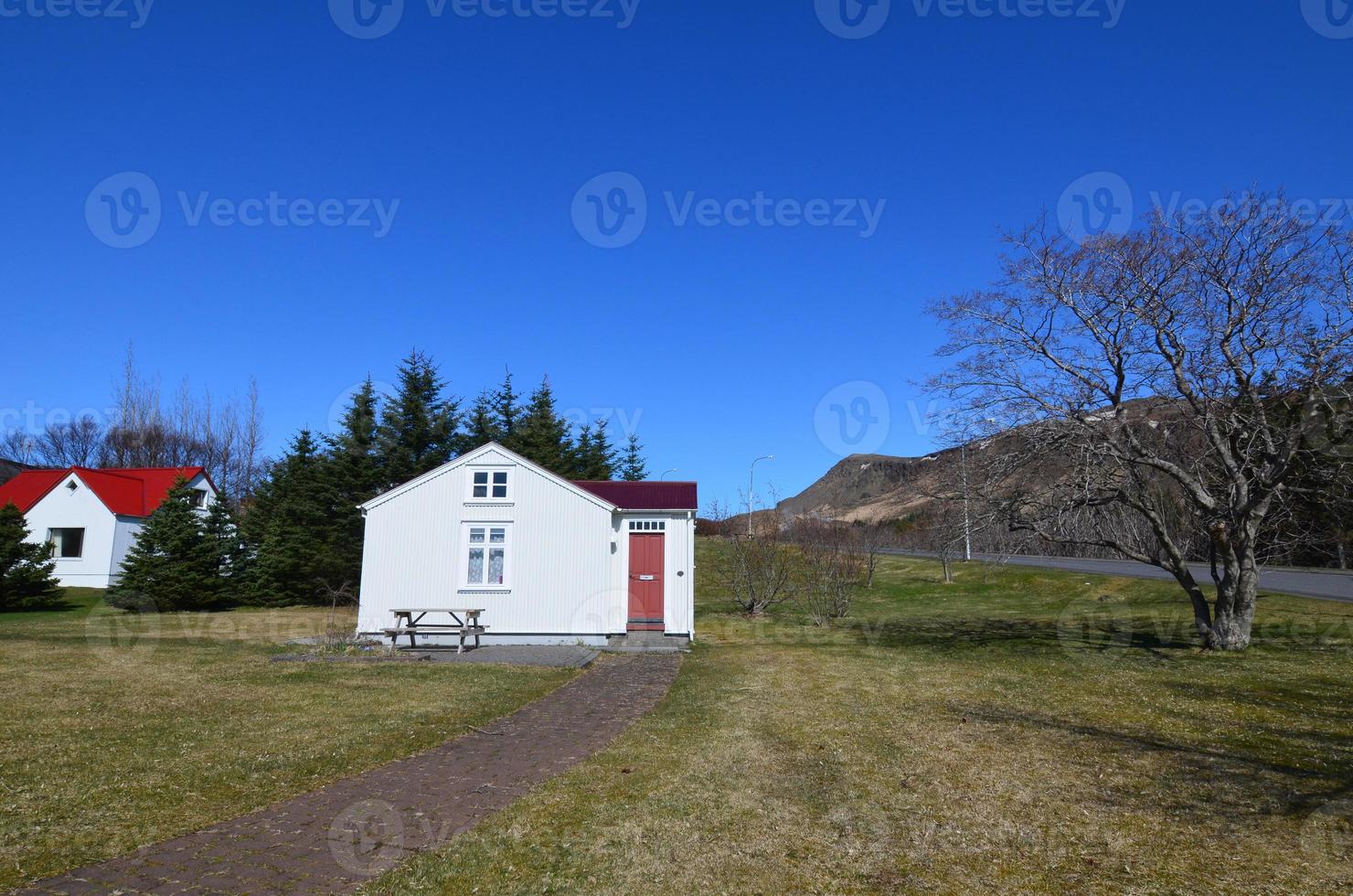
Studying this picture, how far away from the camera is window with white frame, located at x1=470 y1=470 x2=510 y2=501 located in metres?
18.2

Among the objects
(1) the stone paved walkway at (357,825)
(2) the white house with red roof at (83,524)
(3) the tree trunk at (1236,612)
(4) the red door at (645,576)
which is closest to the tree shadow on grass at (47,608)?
(2) the white house with red roof at (83,524)

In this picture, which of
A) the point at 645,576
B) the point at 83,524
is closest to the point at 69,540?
the point at 83,524

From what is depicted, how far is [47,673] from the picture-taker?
12.8 meters

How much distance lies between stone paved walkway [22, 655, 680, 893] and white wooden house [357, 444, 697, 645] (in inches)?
333

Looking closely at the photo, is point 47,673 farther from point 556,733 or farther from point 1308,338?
point 1308,338

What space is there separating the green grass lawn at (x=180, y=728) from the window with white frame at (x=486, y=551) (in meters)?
3.64

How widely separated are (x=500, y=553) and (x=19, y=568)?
19219mm

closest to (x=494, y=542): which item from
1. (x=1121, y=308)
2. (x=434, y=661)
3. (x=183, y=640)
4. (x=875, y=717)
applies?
(x=434, y=661)

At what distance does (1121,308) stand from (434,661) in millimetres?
14618

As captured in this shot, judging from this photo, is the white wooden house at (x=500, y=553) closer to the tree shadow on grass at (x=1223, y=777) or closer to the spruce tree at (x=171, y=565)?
the tree shadow on grass at (x=1223, y=777)

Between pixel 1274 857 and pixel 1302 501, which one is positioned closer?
pixel 1274 857

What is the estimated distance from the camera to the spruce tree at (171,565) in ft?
87.3

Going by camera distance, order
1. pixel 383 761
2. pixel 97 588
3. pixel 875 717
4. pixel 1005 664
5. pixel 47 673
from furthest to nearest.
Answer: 1. pixel 97 588
2. pixel 1005 664
3. pixel 47 673
4. pixel 875 717
5. pixel 383 761

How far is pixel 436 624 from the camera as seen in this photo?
1709 centimetres
